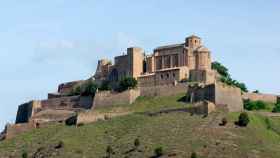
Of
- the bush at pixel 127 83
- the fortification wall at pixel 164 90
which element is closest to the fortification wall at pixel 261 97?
the fortification wall at pixel 164 90

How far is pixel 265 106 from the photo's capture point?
351ft

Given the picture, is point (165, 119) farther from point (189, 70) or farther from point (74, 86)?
point (74, 86)

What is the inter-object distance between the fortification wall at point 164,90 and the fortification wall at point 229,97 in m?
5.19

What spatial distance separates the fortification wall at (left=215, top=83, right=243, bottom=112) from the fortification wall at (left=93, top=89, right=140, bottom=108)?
426 inches

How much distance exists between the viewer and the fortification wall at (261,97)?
356 feet

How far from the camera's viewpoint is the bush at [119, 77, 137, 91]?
360 ft

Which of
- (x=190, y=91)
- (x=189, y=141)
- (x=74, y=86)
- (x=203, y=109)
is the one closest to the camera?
(x=189, y=141)

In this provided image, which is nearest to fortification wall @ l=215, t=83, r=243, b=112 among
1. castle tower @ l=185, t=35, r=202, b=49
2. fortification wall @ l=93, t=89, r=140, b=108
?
castle tower @ l=185, t=35, r=202, b=49

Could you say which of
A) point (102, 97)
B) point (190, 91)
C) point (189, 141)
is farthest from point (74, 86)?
point (189, 141)

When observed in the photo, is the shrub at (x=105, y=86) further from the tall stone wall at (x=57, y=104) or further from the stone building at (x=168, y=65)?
the tall stone wall at (x=57, y=104)

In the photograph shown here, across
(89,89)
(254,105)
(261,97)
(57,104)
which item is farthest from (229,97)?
(57,104)

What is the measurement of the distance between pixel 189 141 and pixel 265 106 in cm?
1802

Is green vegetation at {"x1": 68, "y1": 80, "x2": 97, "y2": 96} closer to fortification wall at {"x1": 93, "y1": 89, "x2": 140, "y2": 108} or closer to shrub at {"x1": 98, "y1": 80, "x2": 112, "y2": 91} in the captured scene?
shrub at {"x1": 98, "y1": 80, "x2": 112, "y2": 91}

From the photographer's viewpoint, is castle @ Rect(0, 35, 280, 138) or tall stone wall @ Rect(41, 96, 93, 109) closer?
castle @ Rect(0, 35, 280, 138)
